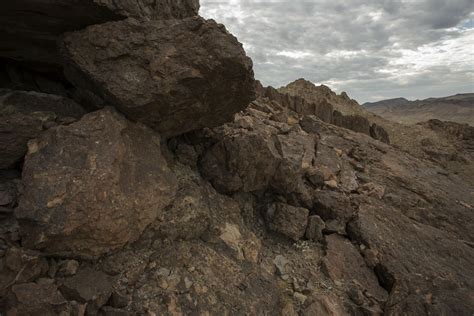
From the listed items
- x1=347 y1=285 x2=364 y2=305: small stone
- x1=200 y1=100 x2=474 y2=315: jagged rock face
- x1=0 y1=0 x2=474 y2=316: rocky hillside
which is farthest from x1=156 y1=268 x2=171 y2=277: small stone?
x1=347 y1=285 x2=364 y2=305: small stone

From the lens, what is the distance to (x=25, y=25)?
5000 millimetres

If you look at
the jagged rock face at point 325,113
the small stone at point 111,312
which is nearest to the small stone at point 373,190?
the jagged rock face at point 325,113

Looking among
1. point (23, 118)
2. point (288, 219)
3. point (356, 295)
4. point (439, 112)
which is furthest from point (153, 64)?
point (439, 112)

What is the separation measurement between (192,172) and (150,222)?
5.03 ft

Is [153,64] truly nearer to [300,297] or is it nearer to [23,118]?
[23,118]

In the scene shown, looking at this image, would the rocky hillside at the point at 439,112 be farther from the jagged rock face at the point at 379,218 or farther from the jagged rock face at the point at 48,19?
the jagged rock face at the point at 48,19

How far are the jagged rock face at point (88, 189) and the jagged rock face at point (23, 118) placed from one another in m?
0.26

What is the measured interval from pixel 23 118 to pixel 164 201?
2378mm

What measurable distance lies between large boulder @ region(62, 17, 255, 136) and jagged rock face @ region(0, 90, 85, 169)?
0.53m

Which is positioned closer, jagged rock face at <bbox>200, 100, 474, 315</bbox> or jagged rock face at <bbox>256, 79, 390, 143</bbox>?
jagged rock face at <bbox>200, 100, 474, 315</bbox>

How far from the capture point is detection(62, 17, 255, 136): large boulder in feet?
16.8

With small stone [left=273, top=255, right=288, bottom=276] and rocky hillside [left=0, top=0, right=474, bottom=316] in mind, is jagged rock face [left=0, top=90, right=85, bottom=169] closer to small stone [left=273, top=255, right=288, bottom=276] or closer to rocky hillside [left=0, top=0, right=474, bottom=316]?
rocky hillside [left=0, top=0, right=474, bottom=316]

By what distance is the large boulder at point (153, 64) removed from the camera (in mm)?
5129

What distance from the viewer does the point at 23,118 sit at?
4.86 metres
